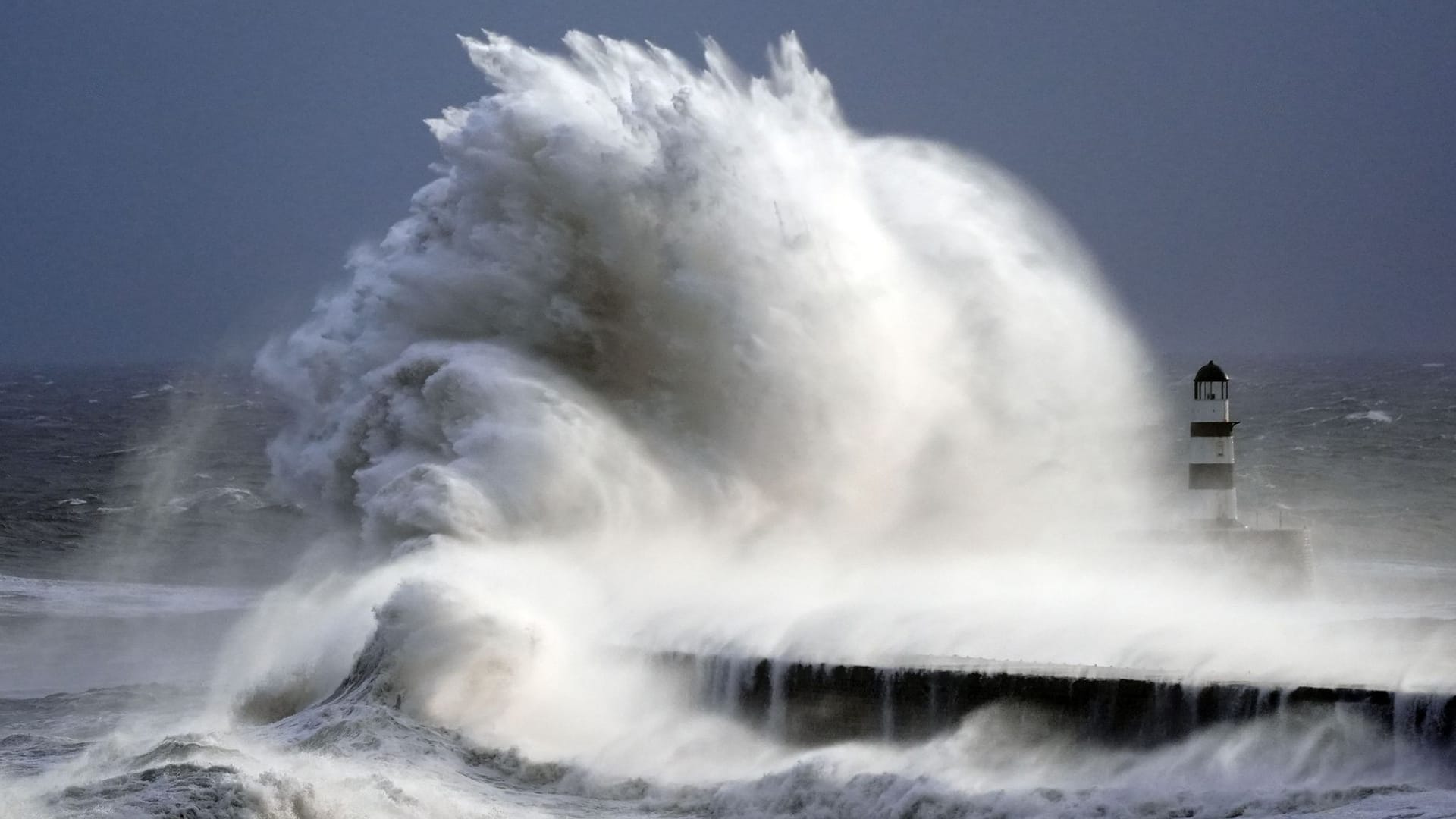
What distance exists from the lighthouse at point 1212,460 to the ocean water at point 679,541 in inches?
25.6

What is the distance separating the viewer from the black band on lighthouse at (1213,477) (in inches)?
645

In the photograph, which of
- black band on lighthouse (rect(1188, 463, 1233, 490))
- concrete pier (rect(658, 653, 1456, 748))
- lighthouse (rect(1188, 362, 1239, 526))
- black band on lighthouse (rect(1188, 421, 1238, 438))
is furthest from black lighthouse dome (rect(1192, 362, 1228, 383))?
concrete pier (rect(658, 653, 1456, 748))

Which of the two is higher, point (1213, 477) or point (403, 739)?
point (1213, 477)

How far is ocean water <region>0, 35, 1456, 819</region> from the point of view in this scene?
9742mm

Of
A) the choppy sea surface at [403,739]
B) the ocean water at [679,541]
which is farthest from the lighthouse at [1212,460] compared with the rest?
the choppy sea surface at [403,739]

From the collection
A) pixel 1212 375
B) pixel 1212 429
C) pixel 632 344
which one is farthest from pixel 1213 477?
pixel 632 344

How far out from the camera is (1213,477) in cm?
1641

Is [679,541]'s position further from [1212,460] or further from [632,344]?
[1212,460]

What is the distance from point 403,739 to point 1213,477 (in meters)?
8.55

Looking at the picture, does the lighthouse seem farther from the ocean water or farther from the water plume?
the water plume

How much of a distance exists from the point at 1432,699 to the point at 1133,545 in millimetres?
7584

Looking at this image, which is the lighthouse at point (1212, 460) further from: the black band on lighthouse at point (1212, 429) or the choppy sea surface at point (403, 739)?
the choppy sea surface at point (403, 739)

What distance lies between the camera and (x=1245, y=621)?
13.0 m

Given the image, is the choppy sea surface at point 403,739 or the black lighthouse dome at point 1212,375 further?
the black lighthouse dome at point 1212,375
